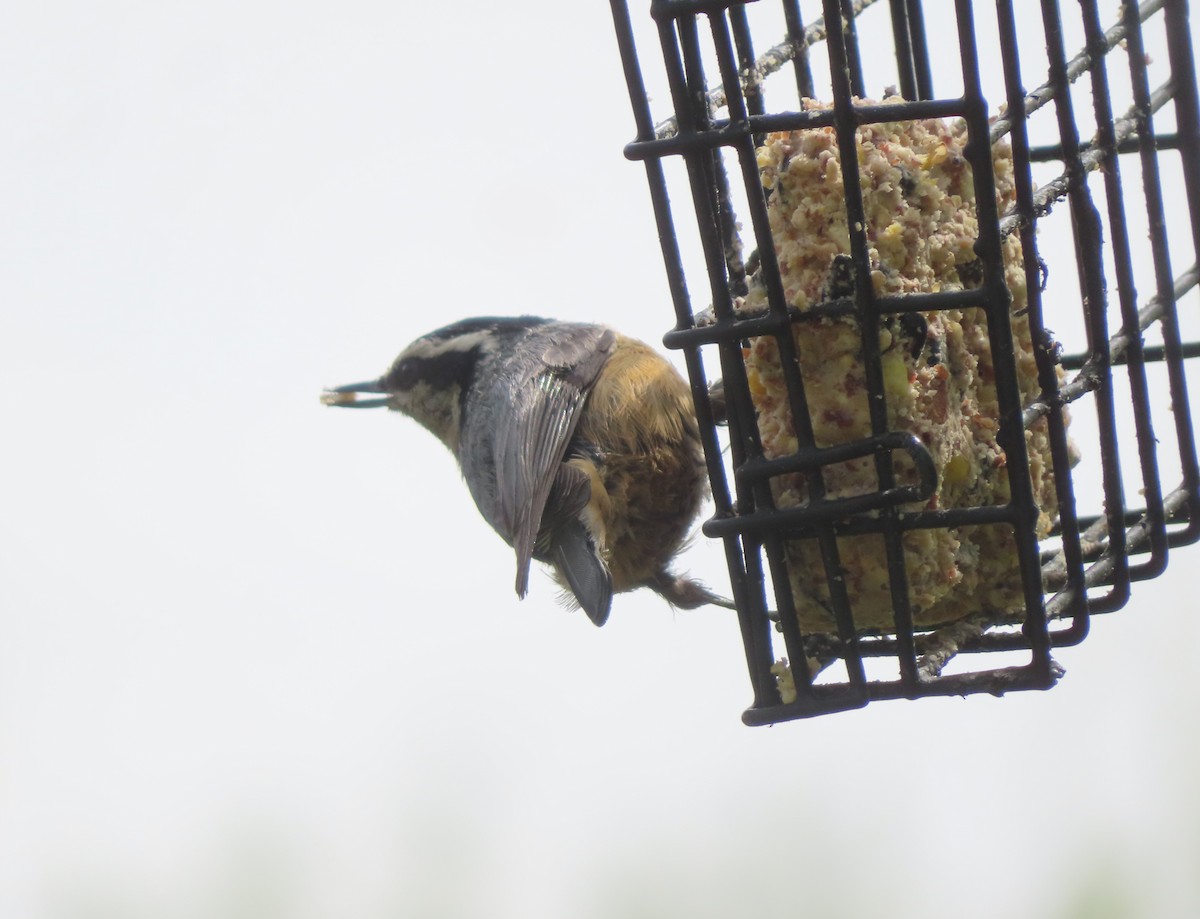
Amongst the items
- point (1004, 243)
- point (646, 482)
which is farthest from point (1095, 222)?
point (646, 482)

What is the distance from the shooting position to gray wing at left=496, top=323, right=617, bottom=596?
11.0ft

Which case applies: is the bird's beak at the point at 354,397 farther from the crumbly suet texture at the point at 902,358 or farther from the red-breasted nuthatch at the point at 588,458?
the crumbly suet texture at the point at 902,358

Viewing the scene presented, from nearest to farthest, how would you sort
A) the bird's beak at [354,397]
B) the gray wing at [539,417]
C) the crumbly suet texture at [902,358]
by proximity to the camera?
the crumbly suet texture at [902,358] < the gray wing at [539,417] < the bird's beak at [354,397]

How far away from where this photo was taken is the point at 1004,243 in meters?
2.12

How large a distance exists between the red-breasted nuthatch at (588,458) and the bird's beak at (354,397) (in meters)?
0.36

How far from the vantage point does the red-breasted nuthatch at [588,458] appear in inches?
134

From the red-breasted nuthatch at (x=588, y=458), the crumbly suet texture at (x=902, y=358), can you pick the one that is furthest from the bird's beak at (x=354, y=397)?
the crumbly suet texture at (x=902, y=358)

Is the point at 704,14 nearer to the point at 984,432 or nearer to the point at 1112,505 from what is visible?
the point at 984,432

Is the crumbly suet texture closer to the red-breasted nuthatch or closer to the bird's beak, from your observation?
the red-breasted nuthatch

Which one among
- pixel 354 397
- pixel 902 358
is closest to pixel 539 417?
pixel 354 397

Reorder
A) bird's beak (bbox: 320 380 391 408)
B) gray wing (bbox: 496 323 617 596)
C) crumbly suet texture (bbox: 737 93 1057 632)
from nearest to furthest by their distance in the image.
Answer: crumbly suet texture (bbox: 737 93 1057 632) < gray wing (bbox: 496 323 617 596) < bird's beak (bbox: 320 380 391 408)

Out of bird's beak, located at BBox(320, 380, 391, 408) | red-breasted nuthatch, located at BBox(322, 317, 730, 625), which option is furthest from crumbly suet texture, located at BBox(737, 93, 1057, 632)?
bird's beak, located at BBox(320, 380, 391, 408)

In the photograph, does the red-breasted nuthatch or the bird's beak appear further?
the bird's beak

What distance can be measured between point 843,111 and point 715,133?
6.9 inches
